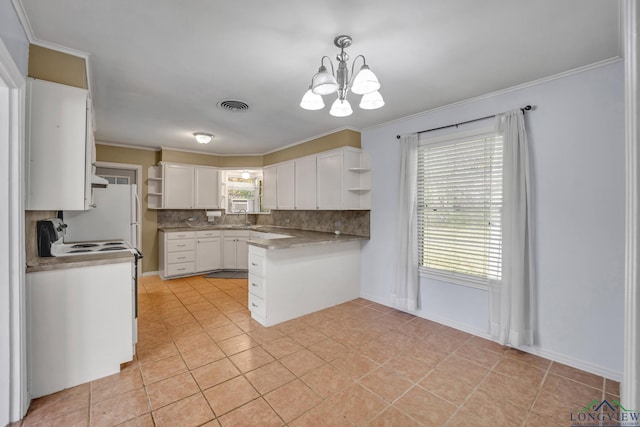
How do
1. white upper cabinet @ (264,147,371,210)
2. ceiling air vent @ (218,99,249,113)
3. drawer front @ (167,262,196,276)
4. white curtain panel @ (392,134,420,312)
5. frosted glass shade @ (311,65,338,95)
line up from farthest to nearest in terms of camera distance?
drawer front @ (167,262,196,276)
white upper cabinet @ (264,147,371,210)
white curtain panel @ (392,134,420,312)
ceiling air vent @ (218,99,249,113)
frosted glass shade @ (311,65,338,95)

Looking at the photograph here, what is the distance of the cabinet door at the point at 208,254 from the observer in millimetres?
5266

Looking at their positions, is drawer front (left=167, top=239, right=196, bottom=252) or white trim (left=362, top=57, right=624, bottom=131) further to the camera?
drawer front (left=167, top=239, right=196, bottom=252)

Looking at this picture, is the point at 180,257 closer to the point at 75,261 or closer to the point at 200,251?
the point at 200,251

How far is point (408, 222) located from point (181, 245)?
157 inches

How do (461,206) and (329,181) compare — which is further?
(329,181)

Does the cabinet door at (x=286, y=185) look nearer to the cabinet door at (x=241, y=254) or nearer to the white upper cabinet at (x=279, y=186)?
the white upper cabinet at (x=279, y=186)

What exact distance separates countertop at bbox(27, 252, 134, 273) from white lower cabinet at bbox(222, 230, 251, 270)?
324 cm

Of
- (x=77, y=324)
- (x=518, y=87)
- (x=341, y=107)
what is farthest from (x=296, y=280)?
(x=518, y=87)

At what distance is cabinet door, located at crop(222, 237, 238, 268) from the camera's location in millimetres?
5555

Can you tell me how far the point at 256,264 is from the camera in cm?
325

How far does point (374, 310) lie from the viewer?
3.60 meters

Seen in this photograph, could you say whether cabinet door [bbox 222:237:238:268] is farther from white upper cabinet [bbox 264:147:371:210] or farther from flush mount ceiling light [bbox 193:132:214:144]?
flush mount ceiling light [bbox 193:132:214:144]

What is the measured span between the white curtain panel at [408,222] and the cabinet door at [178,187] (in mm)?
4060

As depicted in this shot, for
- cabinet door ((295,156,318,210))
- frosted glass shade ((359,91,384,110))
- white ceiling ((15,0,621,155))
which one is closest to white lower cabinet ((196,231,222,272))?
cabinet door ((295,156,318,210))
